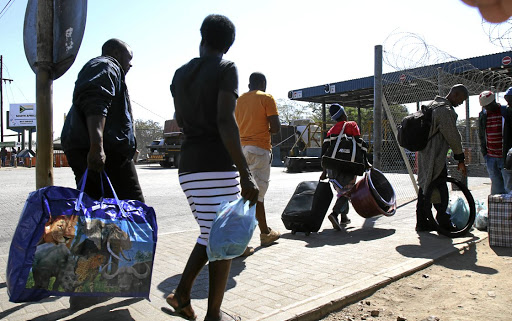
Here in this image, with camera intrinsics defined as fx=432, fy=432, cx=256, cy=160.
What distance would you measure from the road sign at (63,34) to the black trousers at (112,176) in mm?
899

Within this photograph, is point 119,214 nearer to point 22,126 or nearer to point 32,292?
point 32,292

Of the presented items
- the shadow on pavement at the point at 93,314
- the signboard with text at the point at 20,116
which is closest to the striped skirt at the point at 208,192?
the shadow on pavement at the point at 93,314

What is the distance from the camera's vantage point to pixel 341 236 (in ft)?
18.2

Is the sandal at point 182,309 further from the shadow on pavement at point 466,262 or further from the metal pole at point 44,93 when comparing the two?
the shadow on pavement at point 466,262

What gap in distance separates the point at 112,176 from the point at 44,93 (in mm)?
1047

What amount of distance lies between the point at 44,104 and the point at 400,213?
18.9ft

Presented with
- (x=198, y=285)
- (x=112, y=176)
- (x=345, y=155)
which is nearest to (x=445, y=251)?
(x=345, y=155)

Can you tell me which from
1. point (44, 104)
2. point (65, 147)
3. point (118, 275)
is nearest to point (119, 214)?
point (118, 275)

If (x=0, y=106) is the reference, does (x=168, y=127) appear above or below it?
below

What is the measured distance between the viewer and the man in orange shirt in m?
4.80

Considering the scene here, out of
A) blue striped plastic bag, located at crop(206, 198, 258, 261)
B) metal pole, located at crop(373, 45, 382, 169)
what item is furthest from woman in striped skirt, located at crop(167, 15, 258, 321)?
metal pole, located at crop(373, 45, 382, 169)

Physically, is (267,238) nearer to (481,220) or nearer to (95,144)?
(95,144)

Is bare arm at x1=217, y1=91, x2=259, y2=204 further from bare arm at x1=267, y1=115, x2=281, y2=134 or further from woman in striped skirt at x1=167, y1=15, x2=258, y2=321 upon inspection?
bare arm at x1=267, y1=115, x2=281, y2=134

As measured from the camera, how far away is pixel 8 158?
37.1 metres
